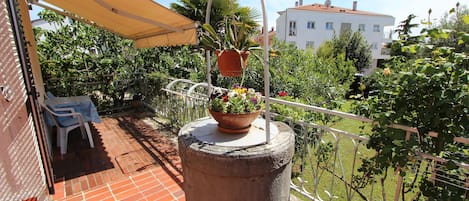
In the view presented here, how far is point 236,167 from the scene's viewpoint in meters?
1.79

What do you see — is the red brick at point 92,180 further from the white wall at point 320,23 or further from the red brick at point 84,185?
the white wall at point 320,23

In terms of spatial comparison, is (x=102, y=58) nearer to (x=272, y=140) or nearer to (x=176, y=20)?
(x=176, y=20)

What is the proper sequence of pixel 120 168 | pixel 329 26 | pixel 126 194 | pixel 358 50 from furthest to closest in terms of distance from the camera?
pixel 329 26 < pixel 358 50 < pixel 120 168 < pixel 126 194

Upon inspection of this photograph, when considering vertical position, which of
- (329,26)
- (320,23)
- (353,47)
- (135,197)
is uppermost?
(320,23)

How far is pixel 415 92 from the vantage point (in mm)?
1727

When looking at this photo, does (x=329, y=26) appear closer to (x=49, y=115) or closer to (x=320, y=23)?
(x=320, y=23)

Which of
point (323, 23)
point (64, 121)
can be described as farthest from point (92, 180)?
point (323, 23)

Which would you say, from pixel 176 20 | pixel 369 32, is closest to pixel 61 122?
pixel 176 20

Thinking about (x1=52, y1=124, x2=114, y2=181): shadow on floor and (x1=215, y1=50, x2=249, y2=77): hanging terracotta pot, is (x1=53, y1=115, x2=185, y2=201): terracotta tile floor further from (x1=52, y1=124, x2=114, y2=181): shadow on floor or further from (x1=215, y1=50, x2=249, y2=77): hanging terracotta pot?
(x1=215, y1=50, x2=249, y2=77): hanging terracotta pot

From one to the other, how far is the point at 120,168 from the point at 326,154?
132 inches

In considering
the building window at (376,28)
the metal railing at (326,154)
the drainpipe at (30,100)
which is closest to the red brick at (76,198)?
the drainpipe at (30,100)

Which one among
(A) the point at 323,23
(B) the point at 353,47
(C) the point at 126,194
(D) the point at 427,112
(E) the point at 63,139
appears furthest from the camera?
(A) the point at 323,23

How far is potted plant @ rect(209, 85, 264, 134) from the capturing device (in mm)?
2021

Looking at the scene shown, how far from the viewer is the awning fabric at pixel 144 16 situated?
3.73 metres
